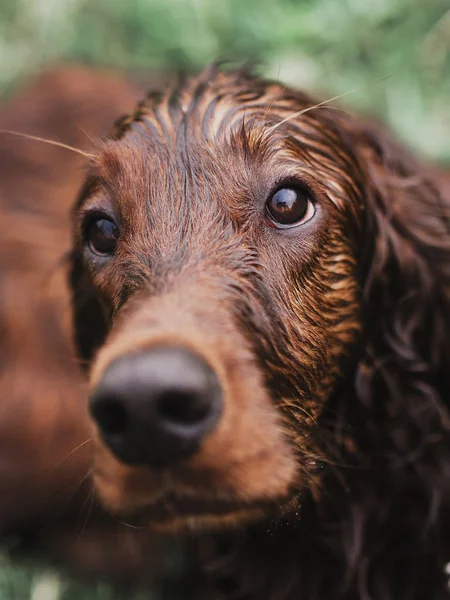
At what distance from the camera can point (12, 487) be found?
4.05 metres

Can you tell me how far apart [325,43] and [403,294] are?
2820 millimetres

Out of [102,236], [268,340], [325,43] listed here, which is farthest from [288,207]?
[325,43]

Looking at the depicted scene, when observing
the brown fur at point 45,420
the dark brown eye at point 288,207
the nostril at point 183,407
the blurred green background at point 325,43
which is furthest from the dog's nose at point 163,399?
the blurred green background at point 325,43

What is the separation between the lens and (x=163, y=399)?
6.28 ft

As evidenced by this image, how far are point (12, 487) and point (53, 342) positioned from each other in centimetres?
76

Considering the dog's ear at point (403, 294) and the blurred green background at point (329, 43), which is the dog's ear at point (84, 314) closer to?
the dog's ear at point (403, 294)

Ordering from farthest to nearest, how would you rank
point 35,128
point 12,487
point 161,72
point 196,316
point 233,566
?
point 161,72 < point 35,128 < point 12,487 < point 233,566 < point 196,316

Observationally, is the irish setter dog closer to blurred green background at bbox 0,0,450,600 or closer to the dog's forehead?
the dog's forehead

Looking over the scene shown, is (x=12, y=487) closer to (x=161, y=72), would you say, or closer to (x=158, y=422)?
(x=158, y=422)

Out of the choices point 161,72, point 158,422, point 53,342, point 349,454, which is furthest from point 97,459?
point 161,72

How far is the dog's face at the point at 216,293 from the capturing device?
1.97 meters

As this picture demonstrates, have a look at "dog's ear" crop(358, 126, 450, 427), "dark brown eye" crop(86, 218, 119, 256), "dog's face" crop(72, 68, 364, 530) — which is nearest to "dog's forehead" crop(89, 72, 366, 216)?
"dog's face" crop(72, 68, 364, 530)

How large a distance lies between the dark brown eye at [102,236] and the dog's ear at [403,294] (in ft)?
3.02

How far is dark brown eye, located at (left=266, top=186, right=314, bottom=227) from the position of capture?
8.38 ft
